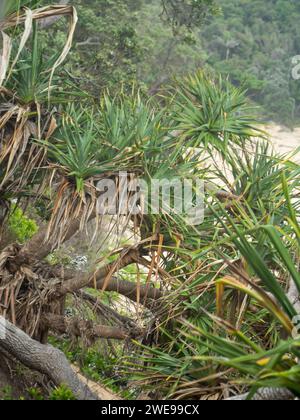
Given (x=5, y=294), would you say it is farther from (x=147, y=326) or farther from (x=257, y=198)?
(x=257, y=198)

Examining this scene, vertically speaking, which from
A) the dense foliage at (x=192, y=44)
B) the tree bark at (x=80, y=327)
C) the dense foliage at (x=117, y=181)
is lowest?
the tree bark at (x=80, y=327)

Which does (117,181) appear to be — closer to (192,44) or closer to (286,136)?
(192,44)

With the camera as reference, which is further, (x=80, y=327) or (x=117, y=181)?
(x=80, y=327)

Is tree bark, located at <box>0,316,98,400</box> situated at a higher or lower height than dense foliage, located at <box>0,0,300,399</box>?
lower

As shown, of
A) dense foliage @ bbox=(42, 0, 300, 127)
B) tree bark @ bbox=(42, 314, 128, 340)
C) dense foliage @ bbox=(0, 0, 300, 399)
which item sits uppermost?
dense foliage @ bbox=(42, 0, 300, 127)

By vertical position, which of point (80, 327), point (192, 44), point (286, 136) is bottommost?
point (80, 327)

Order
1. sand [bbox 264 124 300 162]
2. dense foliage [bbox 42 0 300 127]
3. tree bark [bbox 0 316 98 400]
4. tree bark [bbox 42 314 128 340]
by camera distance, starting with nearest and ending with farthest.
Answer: tree bark [bbox 0 316 98 400]
tree bark [bbox 42 314 128 340]
dense foliage [bbox 42 0 300 127]
sand [bbox 264 124 300 162]

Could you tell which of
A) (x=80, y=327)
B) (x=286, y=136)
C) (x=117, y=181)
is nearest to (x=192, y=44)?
(x=117, y=181)

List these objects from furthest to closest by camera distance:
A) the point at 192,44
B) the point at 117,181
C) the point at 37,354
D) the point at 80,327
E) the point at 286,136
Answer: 1. the point at 286,136
2. the point at 192,44
3. the point at 80,327
4. the point at 117,181
5. the point at 37,354

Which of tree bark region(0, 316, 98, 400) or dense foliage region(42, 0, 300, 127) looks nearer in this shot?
tree bark region(0, 316, 98, 400)

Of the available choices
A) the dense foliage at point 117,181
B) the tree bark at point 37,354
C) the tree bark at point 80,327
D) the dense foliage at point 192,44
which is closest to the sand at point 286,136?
the dense foliage at point 192,44

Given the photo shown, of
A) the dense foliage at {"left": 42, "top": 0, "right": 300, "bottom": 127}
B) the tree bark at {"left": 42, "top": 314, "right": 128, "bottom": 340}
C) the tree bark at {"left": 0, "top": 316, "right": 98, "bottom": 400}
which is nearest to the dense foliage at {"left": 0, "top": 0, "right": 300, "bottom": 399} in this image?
the tree bark at {"left": 42, "top": 314, "right": 128, "bottom": 340}

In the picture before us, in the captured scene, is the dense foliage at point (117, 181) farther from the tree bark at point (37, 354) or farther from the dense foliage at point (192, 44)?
the dense foliage at point (192, 44)

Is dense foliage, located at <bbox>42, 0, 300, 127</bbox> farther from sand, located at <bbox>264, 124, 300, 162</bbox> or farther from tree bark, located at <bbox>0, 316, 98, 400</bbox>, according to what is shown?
tree bark, located at <bbox>0, 316, 98, 400</bbox>
